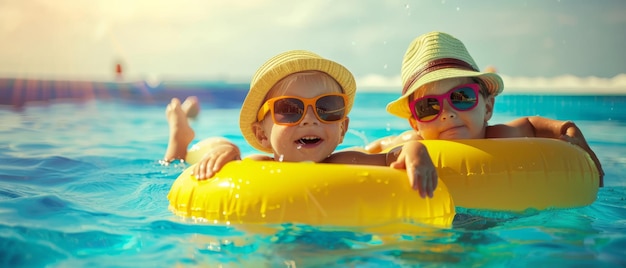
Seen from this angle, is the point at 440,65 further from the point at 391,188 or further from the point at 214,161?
the point at 214,161

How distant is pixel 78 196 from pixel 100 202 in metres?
0.29

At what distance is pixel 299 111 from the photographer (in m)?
3.44

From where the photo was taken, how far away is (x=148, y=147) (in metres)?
7.96

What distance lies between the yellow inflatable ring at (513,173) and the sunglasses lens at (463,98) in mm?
426

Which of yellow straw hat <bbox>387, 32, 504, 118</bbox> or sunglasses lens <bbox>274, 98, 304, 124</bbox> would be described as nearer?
sunglasses lens <bbox>274, 98, 304, 124</bbox>

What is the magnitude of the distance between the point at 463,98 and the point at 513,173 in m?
0.69

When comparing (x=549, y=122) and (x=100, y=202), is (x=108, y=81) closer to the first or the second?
(x=100, y=202)

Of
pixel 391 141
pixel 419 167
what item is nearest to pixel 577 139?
pixel 391 141

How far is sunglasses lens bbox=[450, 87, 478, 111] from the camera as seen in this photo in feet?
12.8

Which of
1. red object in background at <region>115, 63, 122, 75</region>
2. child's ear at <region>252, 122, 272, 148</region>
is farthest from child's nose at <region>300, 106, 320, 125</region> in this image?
red object in background at <region>115, 63, 122, 75</region>

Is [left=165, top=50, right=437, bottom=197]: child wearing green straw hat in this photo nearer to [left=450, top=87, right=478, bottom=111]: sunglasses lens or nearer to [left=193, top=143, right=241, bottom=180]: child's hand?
[left=193, top=143, right=241, bottom=180]: child's hand

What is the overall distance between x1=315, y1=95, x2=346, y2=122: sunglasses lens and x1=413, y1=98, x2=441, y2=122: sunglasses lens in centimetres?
67

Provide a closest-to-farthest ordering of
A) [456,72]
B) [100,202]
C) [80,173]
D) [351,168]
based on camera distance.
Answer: [351,168] → [456,72] → [100,202] → [80,173]

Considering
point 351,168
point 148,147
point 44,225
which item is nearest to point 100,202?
point 44,225
